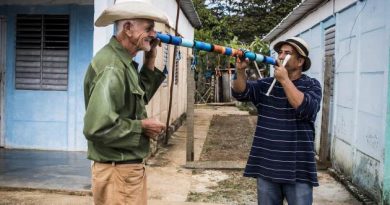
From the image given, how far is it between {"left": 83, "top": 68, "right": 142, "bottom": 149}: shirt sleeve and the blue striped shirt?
3.60ft

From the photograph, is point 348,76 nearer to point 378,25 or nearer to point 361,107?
point 361,107

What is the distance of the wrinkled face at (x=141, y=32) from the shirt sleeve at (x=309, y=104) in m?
1.08

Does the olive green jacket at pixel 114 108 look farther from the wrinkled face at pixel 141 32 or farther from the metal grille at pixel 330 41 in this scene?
the metal grille at pixel 330 41

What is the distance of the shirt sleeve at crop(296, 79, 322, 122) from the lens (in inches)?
122

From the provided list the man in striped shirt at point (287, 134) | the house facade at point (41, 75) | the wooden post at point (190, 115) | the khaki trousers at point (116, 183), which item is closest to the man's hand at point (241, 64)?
the man in striped shirt at point (287, 134)

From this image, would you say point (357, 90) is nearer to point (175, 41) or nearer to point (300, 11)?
point (175, 41)

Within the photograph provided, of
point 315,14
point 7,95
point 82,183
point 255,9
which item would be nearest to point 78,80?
point 7,95

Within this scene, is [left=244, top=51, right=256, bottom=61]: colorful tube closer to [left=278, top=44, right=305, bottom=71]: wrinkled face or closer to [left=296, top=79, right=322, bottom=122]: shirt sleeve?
[left=278, top=44, right=305, bottom=71]: wrinkled face

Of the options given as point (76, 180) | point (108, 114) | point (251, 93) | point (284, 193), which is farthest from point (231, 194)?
point (108, 114)

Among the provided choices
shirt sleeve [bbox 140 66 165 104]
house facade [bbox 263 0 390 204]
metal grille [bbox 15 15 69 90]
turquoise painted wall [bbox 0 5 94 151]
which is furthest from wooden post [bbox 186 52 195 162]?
shirt sleeve [bbox 140 66 165 104]

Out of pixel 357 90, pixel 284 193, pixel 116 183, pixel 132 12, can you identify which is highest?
pixel 132 12

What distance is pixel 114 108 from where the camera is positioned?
2.41 m

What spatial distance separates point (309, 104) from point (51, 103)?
5574 millimetres

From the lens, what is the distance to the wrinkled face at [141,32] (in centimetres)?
261
